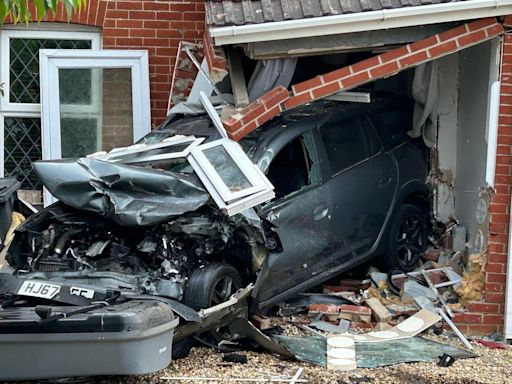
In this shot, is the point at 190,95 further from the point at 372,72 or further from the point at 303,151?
the point at 372,72

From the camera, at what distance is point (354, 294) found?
882cm

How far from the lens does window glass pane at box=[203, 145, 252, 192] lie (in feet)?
23.9

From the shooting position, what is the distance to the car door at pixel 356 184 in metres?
8.48

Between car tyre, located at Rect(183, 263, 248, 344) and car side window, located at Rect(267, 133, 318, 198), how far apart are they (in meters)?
1.28

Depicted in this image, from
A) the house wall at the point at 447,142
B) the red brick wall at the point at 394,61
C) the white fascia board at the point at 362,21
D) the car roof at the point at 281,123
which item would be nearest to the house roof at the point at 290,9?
the white fascia board at the point at 362,21

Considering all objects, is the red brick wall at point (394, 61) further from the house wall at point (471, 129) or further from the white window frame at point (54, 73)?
the white window frame at point (54, 73)

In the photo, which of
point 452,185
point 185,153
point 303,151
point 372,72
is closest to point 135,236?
point 185,153

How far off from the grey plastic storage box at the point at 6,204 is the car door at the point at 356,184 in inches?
118

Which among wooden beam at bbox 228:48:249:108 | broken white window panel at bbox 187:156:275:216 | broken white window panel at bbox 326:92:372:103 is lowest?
broken white window panel at bbox 187:156:275:216

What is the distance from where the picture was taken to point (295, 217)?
794 centimetres

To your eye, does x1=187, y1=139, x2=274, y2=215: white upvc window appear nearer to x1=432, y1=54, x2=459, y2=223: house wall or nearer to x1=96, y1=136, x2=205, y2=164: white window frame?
x1=96, y1=136, x2=205, y2=164: white window frame

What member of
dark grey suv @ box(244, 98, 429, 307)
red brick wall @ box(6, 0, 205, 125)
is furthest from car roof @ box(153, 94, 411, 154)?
red brick wall @ box(6, 0, 205, 125)

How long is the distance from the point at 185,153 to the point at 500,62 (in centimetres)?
289

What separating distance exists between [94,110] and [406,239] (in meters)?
3.55
